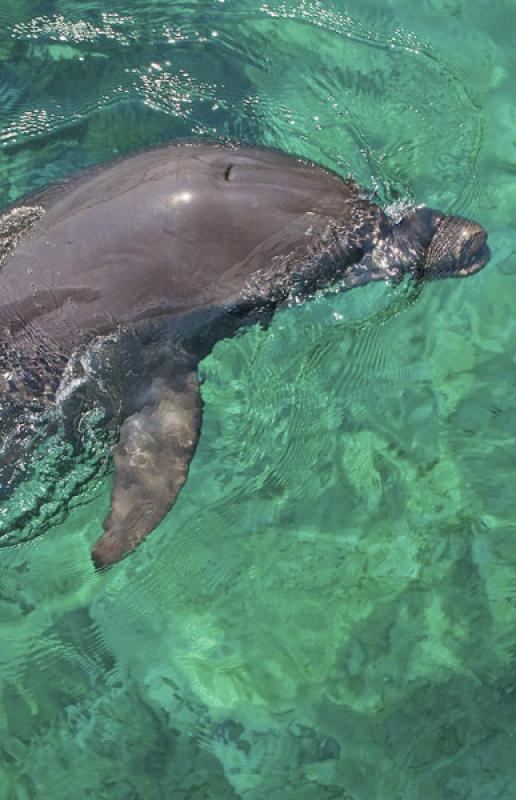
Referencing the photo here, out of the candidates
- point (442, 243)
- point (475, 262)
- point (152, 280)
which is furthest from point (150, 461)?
point (475, 262)

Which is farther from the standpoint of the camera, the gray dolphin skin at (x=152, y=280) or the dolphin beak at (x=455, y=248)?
the dolphin beak at (x=455, y=248)

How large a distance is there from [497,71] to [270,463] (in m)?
3.89

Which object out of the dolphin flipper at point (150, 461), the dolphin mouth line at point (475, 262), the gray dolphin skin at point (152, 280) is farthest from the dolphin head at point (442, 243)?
the dolphin flipper at point (150, 461)

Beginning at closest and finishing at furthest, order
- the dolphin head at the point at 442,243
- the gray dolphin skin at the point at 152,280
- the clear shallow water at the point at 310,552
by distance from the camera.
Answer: the clear shallow water at the point at 310,552 → the gray dolphin skin at the point at 152,280 → the dolphin head at the point at 442,243

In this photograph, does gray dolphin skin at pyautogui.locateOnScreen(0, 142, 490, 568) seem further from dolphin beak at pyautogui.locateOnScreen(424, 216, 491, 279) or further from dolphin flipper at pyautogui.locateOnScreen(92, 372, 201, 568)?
dolphin beak at pyautogui.locateOnScreen(424, 216, 491, 279)

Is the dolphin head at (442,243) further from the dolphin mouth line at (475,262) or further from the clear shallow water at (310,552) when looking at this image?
the clear shallow water at (310,552)

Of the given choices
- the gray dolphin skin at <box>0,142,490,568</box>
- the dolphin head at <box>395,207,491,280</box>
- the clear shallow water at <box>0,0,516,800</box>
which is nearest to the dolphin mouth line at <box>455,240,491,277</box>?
the dolphin head at <box>395,207,491,280</box>

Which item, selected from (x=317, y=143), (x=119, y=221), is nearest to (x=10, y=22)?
(x=317, y=143)

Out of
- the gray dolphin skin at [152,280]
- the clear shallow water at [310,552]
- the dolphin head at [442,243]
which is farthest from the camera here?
the dolphin head at [442,243]

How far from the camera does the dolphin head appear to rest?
712 cm

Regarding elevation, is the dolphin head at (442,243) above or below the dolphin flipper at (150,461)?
above

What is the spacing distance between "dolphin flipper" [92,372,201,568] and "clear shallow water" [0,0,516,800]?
0.33 metres

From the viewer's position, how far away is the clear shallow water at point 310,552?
6016mm

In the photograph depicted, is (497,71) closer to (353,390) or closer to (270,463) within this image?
(353,390)
